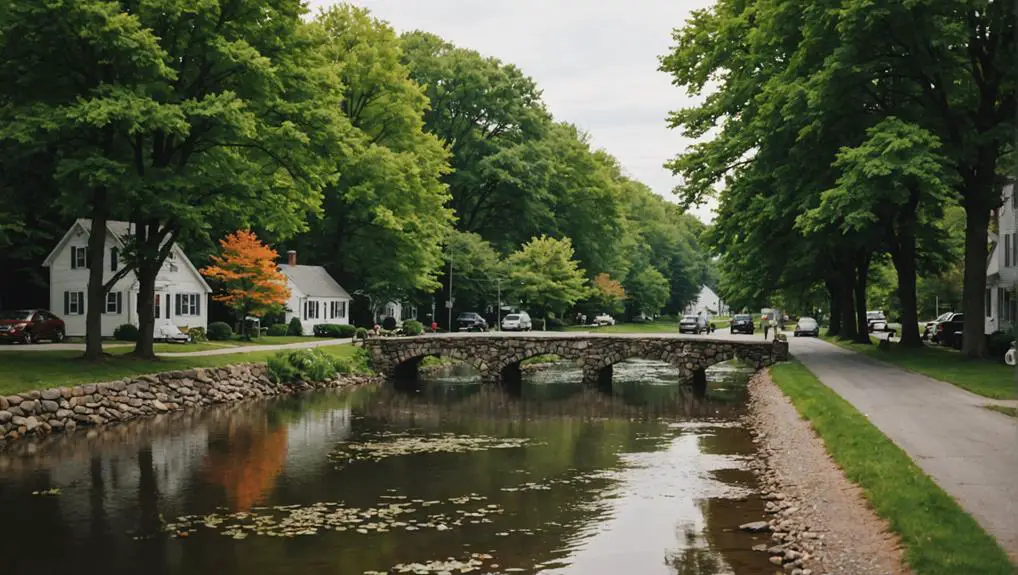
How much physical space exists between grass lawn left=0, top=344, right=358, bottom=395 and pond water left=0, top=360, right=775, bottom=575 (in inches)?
105

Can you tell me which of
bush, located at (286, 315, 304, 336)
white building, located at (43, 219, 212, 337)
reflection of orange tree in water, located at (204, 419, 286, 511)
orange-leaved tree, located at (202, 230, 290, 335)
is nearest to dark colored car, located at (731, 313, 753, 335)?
bush, located at (286, 315, 304, 336)

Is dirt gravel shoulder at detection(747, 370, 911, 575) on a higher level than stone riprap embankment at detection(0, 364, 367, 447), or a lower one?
lower

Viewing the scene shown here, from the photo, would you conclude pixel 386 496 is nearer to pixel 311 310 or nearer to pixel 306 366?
pixel 306 366

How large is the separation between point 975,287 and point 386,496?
25.4m

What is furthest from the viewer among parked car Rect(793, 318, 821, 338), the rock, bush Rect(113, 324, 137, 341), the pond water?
parked car Rect(793, 318, 821, 338)

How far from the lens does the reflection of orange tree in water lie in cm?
2062

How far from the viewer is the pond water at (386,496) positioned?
15289mm

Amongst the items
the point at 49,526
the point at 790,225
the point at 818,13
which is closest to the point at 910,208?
the point at 790,225

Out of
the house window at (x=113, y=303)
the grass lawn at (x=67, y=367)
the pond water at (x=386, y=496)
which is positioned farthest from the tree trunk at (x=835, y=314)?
the house window at (x=113, y=303)

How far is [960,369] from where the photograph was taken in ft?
110

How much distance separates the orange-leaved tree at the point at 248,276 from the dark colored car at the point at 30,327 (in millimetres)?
9121

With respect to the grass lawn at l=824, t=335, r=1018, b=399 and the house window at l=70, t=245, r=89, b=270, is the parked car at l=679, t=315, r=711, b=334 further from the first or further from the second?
the house window at l=70, t=245, r=89, b=270

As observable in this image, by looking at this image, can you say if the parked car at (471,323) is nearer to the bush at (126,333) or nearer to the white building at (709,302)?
the bush at (126,333)

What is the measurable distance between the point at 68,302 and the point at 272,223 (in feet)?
79.0
